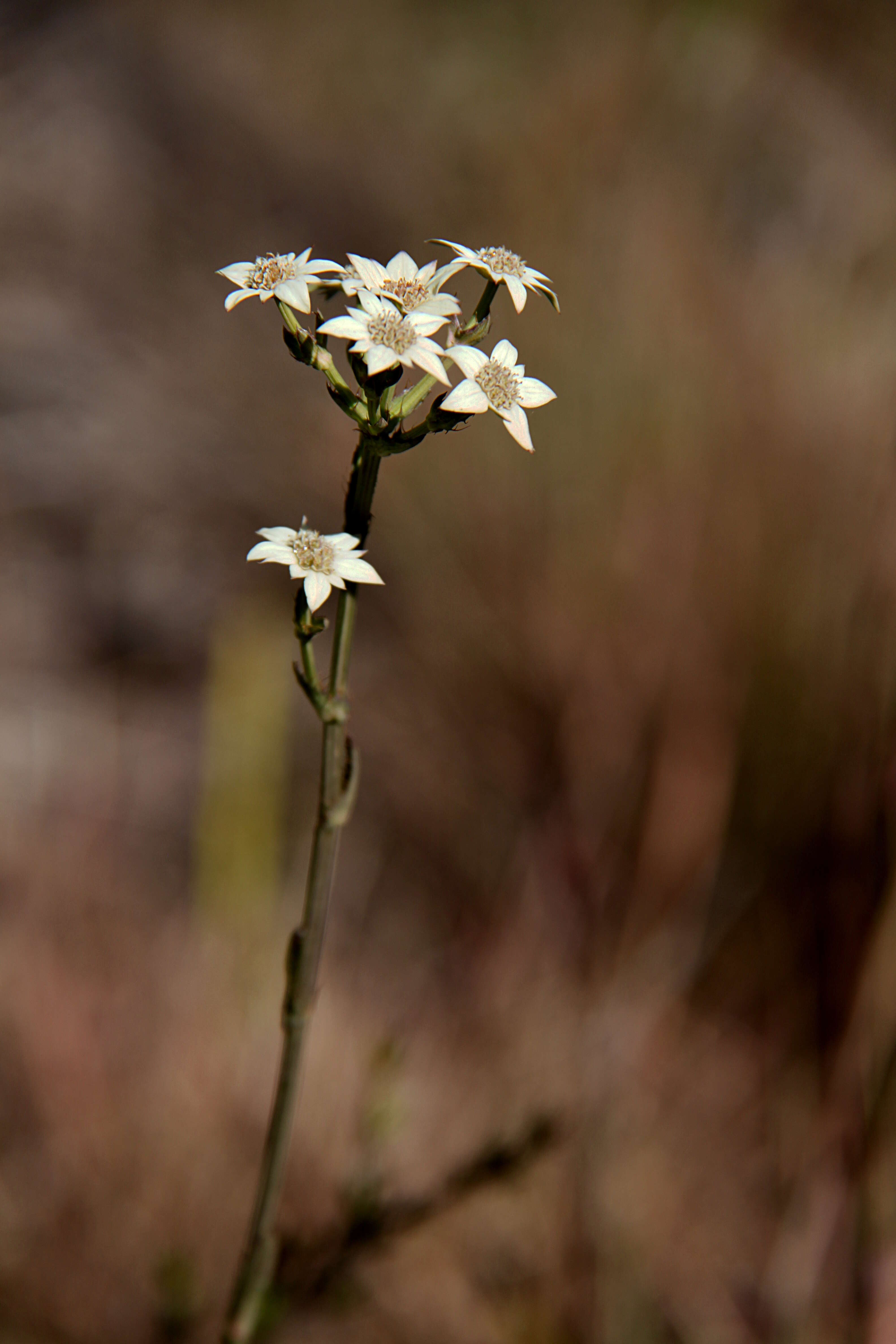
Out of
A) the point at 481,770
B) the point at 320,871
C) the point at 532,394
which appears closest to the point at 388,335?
the point at 532,394

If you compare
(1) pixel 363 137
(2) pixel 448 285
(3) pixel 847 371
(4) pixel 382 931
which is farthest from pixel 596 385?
(1) pixel 363 137

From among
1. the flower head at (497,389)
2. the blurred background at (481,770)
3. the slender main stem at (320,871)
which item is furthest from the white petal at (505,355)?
the blurred background at (481,770)

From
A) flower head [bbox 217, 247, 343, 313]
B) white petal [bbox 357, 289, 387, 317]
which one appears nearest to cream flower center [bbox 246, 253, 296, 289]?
flower head [bbox 217, 247, 343, 313]

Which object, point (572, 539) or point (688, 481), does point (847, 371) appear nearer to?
point (688, 481)

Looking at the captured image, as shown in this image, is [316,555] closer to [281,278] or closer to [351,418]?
[351,418]

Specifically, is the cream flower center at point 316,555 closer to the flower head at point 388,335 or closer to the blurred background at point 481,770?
the flower head at point 388,335

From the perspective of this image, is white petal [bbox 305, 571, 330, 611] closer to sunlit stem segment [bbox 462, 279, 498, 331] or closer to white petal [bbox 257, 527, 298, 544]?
white petal [bbox 257, 527, 298, 544]
